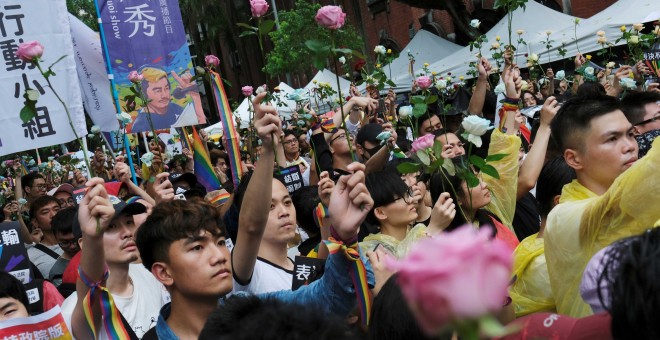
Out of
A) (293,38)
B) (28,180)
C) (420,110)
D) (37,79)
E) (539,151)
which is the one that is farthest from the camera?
(293,38)

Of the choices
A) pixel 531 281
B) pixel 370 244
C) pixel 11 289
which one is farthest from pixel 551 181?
pixel 11 289

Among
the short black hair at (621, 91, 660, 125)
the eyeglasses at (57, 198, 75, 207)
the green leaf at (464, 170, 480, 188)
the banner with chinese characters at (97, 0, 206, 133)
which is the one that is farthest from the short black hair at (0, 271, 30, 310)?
the banner with chinese characters at (97, 0, 206, 133)

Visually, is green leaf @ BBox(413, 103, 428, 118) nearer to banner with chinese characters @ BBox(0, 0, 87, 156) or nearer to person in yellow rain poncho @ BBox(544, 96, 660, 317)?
person in yellow rain poncho @ BBox(544, 96, 660, 317)

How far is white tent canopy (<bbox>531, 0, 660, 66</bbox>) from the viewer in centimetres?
1185

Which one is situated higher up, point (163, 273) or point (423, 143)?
point (423, 143)

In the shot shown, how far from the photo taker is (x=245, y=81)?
42.1 meters

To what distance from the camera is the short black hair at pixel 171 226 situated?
9.97 ft

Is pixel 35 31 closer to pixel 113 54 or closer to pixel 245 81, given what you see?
pixel 113 54

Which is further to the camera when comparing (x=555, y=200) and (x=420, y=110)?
(x=420, y=110)

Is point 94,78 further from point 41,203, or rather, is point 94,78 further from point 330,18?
point 330,18

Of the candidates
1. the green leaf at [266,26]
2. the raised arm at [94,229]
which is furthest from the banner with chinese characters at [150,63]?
the raised arm at [94,229]

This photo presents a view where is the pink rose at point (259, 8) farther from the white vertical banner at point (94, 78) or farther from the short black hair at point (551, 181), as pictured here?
the white vertical banner at point (94, 78)

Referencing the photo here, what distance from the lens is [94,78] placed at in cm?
859

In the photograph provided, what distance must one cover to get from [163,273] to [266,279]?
580mm
